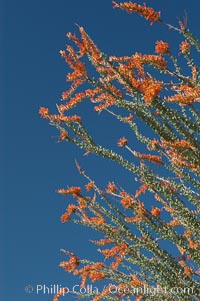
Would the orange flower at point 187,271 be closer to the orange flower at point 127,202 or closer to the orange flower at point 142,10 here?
the orange flower at point 127,202

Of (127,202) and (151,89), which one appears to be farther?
(127,202)

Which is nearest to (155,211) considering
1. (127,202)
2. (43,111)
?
(127,202)

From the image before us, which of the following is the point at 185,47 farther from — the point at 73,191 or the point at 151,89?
the point at 73,191

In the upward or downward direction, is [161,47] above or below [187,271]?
above

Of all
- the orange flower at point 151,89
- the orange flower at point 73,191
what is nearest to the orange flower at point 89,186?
the orange flower at point 73,191

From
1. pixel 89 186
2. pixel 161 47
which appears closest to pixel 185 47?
pixel 161 47

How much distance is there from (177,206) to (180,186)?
0.25 m

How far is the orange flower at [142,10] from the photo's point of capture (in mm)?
4586

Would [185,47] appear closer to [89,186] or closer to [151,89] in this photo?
[151,89]

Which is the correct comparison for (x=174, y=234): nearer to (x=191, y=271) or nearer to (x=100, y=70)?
(x=191, y=271)

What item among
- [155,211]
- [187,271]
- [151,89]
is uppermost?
[151,89]

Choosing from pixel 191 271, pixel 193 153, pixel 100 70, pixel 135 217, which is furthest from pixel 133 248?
pixel 100 70

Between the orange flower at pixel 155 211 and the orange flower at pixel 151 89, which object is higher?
the orange flower at pixel 151 89

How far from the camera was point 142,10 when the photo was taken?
462 cm
